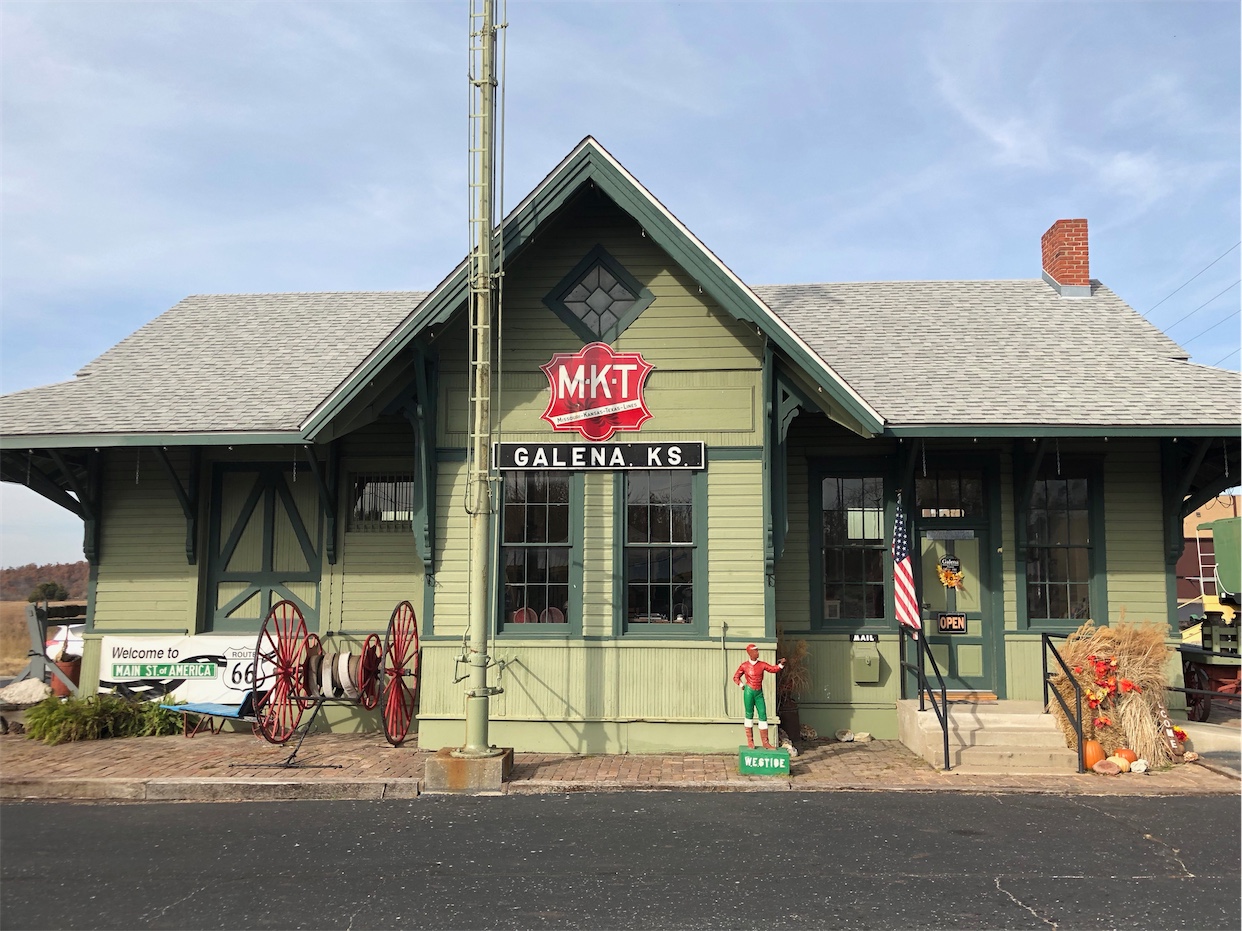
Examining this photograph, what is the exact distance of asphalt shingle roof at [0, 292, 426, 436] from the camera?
40.3ft

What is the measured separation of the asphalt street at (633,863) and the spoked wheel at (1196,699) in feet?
12.7

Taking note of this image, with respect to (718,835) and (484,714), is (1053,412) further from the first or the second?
(484,714)

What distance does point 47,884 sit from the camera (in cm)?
676

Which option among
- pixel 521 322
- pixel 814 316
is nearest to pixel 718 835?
pixel 521 322

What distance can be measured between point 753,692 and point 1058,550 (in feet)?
16.5

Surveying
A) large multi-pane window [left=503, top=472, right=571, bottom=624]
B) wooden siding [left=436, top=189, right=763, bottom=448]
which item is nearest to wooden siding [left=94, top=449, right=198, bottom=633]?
wooden siding [left=436, top=189, right=763, bottom=448]

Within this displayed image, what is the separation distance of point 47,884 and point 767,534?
745cm

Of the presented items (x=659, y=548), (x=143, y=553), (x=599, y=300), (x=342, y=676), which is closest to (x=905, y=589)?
(x=659, y=548)

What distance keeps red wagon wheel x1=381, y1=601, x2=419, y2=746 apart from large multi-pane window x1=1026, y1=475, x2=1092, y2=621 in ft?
26.0

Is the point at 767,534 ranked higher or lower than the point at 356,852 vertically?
higher

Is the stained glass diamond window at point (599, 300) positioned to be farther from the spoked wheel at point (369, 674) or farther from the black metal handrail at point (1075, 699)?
the black metal handrail at point (1075, 699)

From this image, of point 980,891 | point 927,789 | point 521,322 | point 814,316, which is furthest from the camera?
point 814,316

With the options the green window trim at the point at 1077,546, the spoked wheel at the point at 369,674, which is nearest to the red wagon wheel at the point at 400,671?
the spoked wheel at the point at 369,674

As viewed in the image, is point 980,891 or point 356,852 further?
point 356,852
